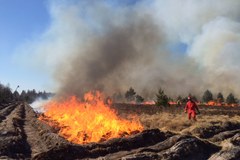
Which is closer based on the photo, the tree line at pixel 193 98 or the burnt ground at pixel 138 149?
the burnt ground at pixel 138 149

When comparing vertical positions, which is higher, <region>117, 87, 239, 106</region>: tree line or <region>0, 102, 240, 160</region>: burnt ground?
<region>117, 87, 239, 106</region>: tree line

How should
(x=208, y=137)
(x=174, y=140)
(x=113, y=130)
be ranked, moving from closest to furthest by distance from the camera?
1. (x=174, y=140)
2. (x=113, y=130)
3. (x=208, y=137)

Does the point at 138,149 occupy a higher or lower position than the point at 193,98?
lower

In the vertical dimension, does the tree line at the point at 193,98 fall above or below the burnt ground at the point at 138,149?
above

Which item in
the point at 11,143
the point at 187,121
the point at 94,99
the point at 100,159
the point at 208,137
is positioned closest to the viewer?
the point at 100,159

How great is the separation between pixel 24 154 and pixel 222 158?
10.4 meters

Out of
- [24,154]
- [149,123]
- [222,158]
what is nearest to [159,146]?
[222,158]

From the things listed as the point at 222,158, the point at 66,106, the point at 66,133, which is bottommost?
the point at 222,158

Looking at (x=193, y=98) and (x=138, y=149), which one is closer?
(x=138, y=149)

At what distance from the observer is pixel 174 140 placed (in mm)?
21219

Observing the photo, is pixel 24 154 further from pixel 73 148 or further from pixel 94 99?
pixel 94 99

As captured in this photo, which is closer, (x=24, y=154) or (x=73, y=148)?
(x=73, y=148)

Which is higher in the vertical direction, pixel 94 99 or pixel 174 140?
pixel 94 99

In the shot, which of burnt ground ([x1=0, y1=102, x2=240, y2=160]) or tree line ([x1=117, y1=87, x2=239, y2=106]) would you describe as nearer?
burnt ground ([x1=0, y1=102, x2=240, y2=160])
